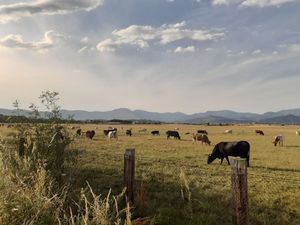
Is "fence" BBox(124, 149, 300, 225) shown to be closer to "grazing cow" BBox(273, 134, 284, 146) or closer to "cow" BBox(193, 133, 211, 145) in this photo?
"cow" BBox(193, 133, 211, 145)

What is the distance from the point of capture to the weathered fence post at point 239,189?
7.75 m

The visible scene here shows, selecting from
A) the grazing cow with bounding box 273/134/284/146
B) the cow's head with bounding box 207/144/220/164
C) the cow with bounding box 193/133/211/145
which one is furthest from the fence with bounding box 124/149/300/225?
the grazing cow with bounding box 273/134/284/146

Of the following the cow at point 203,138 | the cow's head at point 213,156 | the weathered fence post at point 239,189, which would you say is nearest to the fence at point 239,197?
the weathered fence post at point 239,189

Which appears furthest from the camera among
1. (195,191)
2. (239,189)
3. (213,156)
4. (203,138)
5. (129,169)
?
(203,138)

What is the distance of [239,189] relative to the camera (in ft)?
26.2

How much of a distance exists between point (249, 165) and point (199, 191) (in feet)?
34.0

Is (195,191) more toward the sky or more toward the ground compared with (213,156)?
more toward the ground

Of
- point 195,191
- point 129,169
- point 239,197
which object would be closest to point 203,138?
point 195,191

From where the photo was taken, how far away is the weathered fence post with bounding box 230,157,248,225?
775 centimetres

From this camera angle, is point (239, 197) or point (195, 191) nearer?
point (239, 197)

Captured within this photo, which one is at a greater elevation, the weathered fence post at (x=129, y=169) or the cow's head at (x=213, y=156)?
the weathered fence post at (x=129, y=169)

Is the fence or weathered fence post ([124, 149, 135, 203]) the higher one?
weathered fence post ([124, 149, 135, 203])

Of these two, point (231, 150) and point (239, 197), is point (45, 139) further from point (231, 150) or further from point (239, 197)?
point (231, 150)

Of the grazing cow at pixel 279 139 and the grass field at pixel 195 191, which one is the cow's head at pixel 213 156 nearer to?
the grass field at pixel 195 191
